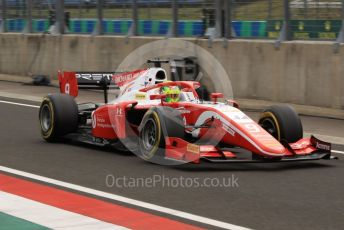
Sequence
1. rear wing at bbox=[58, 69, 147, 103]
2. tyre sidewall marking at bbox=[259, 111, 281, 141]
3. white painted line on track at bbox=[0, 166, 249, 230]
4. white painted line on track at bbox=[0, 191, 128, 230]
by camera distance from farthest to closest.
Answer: rear wing at bbox=[58, 69, 147, 103]
tyre sidewall marking at bbox=[259, 111, 281, 141]
white painted line on track at bbox=[0, 166, 249, 230]
white painted line on track at bbox=[0, 191, 128, 230]

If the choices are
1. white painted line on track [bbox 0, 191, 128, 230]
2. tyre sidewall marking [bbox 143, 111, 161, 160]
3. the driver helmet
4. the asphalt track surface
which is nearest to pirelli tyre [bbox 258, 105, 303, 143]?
the asphalt track surface

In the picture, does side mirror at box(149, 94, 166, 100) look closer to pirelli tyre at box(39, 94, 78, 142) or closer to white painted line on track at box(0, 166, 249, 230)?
pirelli tyre at box(39, 94, 78, 142)

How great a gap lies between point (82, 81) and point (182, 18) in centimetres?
730

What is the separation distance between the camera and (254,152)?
9312 millimetres

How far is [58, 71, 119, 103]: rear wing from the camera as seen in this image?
11992 millimetres

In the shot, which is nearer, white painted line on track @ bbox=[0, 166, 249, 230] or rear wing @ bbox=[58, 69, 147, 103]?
white painted line on track @ bbox=[0, 166, 249, 230]

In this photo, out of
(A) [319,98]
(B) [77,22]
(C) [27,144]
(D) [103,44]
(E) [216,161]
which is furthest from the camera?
(B) [77,22]

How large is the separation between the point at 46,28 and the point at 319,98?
1039 centimetres

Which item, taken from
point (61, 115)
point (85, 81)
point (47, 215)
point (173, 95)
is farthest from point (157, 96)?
point (47, 215)

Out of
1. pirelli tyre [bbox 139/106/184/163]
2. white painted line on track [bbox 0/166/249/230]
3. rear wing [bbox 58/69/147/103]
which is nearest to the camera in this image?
white painted line on track [bbox 0/166/249/230]

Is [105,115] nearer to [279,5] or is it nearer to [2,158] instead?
[2,158]

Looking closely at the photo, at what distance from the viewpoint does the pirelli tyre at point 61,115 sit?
11289mm

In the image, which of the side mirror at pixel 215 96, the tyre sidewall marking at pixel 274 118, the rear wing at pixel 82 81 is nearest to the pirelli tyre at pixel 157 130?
the side mirror at pixel 215 96

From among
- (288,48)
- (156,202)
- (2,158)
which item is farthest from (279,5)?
(156,202)
